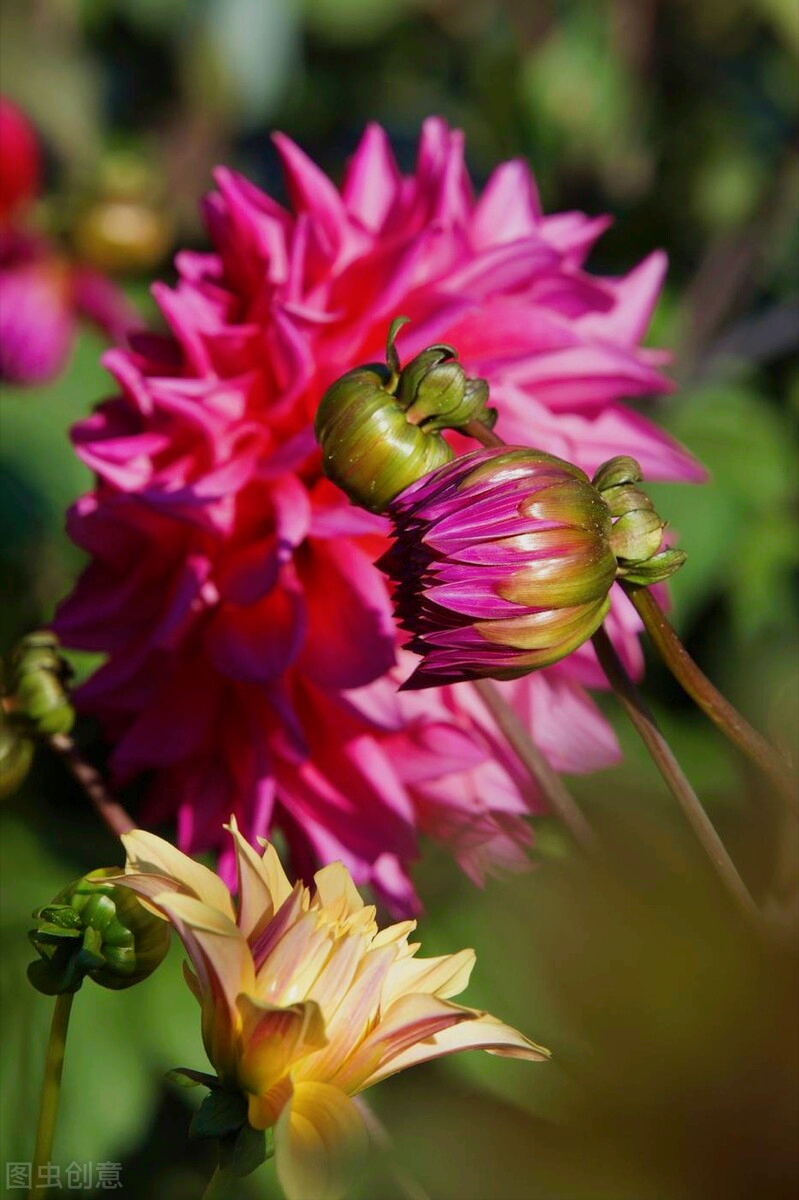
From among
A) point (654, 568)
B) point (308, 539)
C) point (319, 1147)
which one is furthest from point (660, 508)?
point (319, 1147)

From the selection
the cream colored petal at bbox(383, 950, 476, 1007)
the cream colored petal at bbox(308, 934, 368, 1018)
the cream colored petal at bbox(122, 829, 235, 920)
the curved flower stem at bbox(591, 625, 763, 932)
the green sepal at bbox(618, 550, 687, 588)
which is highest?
the green sepal at bbox(618, 550, 687, 588)

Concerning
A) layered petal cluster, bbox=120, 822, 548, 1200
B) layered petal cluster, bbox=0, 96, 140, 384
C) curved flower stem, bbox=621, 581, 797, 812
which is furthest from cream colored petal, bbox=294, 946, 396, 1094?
layered petal cluster, bbox=0, 96, 140, 384

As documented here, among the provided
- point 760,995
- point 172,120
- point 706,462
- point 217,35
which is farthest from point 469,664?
point 172,120

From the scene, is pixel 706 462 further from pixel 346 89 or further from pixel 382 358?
pixel 346 89

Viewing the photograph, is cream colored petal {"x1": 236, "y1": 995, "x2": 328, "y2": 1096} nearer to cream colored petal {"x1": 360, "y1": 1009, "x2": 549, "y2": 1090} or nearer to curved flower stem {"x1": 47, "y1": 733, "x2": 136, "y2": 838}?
cream colored petal {"x1": 360, "y1": 1009, "x2": 549, "y2": 1090}

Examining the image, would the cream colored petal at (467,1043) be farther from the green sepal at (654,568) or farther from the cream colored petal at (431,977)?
the green sepal at (654,568)

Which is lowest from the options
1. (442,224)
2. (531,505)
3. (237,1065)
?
(237,1065)

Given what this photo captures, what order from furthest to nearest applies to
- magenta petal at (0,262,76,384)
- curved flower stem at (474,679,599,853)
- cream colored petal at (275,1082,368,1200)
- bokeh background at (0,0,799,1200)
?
magenta petal at (0,262,76,384)
curved flower stem at (474,679,599,853)
cream colored petal at (275,1082,368,1200)
bokeh background at (0,0,799,1200)
